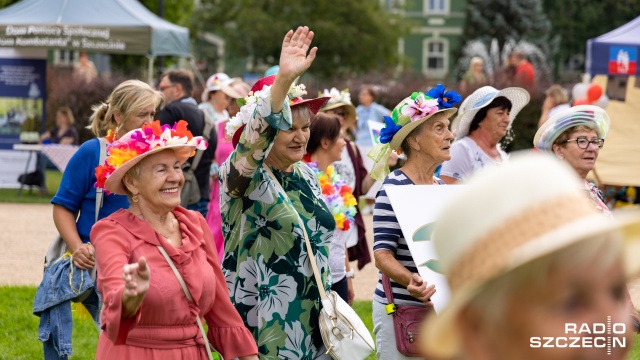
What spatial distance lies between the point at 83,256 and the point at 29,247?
7920 millimetres

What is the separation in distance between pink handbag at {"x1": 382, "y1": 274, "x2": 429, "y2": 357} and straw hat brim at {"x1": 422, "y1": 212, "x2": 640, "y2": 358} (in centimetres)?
329

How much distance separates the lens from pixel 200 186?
9.47 m

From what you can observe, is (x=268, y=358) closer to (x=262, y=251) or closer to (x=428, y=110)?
(x=262, y=251)

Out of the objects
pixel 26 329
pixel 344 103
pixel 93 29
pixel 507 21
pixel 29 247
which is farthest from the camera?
pixel 507 21

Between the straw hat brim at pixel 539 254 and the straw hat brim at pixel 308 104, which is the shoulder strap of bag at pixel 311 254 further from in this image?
the straw hat brim at pixel 539 254

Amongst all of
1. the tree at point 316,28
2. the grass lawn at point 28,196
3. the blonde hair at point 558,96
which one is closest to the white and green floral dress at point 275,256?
the blonde hair at point 558,96

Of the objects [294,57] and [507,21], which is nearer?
[294,57]

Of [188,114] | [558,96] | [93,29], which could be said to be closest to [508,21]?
[93,29]

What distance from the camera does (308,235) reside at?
15.9 feet

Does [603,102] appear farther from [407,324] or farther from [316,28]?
[316,28]

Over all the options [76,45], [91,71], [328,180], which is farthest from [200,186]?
[91,71]

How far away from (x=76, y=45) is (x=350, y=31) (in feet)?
97.3

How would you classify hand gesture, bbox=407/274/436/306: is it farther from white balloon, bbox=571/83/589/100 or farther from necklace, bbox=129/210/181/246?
white balloon, bbox=571/83/589/100

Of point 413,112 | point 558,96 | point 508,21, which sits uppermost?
point 413,112
